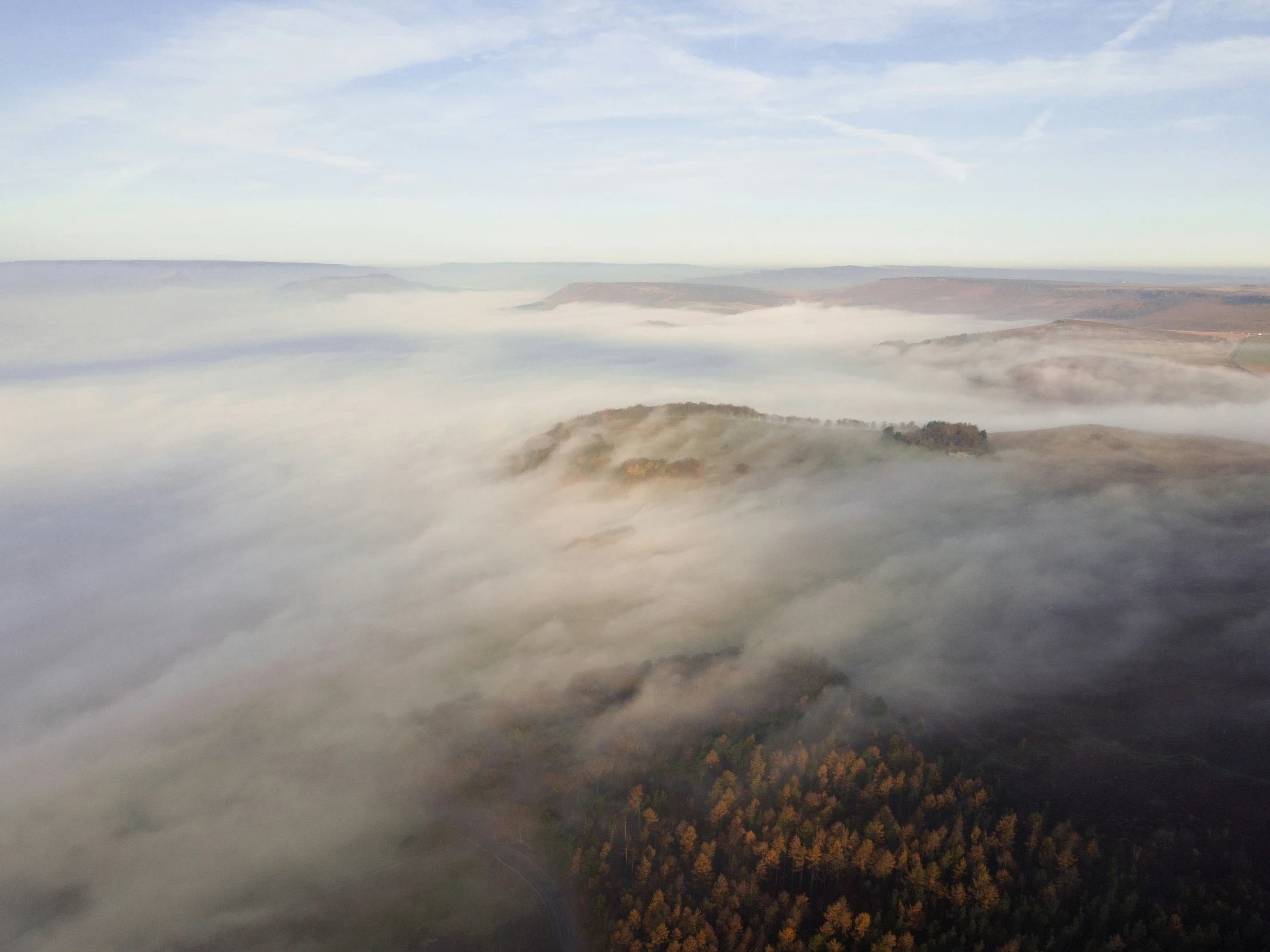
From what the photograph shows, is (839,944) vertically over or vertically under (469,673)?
over

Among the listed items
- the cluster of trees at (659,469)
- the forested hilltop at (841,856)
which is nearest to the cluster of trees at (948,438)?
the cluster of trees at (659,469)

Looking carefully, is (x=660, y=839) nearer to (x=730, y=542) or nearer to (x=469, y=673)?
(x=469, y=673)

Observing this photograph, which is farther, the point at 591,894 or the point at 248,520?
the point at 248,520

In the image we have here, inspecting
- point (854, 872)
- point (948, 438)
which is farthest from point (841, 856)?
point (948, 438)

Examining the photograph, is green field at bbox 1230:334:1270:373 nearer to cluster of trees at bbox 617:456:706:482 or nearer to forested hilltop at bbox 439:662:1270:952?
cluster of trees at bbox 617:456:706:482


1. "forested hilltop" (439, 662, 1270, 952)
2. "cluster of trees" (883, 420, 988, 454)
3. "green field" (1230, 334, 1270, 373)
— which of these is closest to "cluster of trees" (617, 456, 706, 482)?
"cluster of trees" (883, 420, 988, 454)

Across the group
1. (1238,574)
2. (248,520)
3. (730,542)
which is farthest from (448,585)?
(1238,574)

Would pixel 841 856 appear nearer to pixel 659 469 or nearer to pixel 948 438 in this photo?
pixel 659 469

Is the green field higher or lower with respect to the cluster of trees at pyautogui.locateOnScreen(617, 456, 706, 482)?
higher
